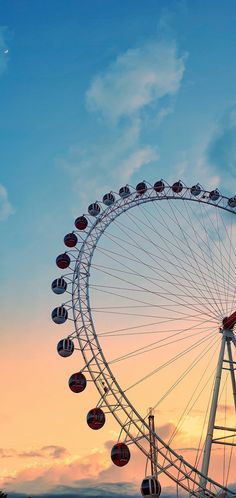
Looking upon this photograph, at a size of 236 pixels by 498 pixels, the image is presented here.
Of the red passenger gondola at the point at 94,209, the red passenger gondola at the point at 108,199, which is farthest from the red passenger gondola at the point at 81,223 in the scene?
the red passenger gondola at the point at 108,199

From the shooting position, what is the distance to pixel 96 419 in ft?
94.2

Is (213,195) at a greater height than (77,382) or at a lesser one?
greater

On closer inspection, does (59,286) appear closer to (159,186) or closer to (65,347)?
(65,347)

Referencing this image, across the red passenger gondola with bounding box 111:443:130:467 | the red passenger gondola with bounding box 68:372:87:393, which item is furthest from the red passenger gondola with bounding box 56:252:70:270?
the red passenger gondola with bounding box 111:443:130:467

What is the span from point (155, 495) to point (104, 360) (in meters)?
7.51

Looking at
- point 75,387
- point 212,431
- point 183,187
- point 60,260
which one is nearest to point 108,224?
point 60,260

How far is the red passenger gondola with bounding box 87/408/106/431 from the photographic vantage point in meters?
28.7

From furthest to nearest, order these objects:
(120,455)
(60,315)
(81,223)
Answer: (81,223)
(60,315)
(120,455)

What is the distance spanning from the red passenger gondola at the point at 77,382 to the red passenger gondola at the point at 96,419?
198cm

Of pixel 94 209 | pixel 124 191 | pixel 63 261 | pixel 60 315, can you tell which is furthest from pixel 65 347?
pixel 124 191

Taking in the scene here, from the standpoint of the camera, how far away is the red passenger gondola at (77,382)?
30391mm

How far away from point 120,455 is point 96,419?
7.70ft

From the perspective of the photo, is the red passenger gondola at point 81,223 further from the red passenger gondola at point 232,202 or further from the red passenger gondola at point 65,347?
the red passenger gondola at point 232,202

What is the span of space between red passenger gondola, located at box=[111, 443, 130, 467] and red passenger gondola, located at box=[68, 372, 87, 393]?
13.8ft
